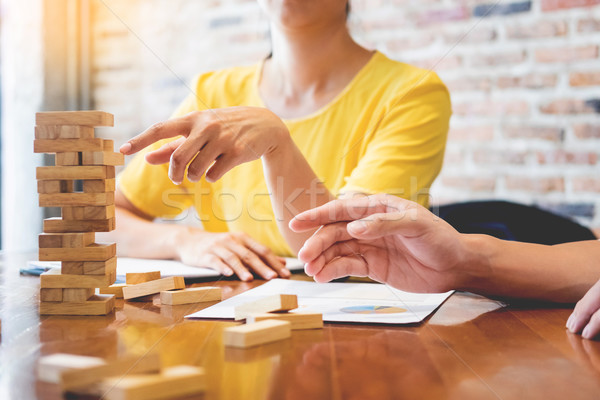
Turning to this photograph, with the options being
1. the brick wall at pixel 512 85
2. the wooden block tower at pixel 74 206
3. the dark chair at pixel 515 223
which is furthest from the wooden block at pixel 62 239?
the brick wall at pixel 512 85

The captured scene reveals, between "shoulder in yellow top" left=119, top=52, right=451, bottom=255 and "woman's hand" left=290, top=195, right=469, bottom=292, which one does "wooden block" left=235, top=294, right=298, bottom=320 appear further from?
"shoulder in yellow top" left=119, top=52, right=451, bottom=255

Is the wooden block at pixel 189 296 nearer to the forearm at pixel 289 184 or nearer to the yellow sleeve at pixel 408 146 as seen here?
the forearm at pixel 289 184

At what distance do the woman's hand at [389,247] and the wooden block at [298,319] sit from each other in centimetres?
14

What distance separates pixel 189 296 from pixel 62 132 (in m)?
0.31

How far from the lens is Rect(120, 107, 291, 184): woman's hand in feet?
2.89

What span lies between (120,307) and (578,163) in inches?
71.9

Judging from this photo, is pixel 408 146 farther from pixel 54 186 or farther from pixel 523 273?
pixel 54 186

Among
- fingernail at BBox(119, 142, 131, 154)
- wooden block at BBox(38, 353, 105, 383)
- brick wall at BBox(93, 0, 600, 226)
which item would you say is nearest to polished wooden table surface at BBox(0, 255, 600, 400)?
wooden block at BBox(38, 353, 105, 383)

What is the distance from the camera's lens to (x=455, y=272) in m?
0.91

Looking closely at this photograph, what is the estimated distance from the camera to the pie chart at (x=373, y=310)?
32.6 inches

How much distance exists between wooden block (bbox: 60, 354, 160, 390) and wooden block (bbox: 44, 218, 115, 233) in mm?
311

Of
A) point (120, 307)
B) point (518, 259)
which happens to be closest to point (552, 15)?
point (518, 259)

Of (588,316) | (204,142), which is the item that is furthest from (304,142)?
(588,316)

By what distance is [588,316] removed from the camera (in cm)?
74
